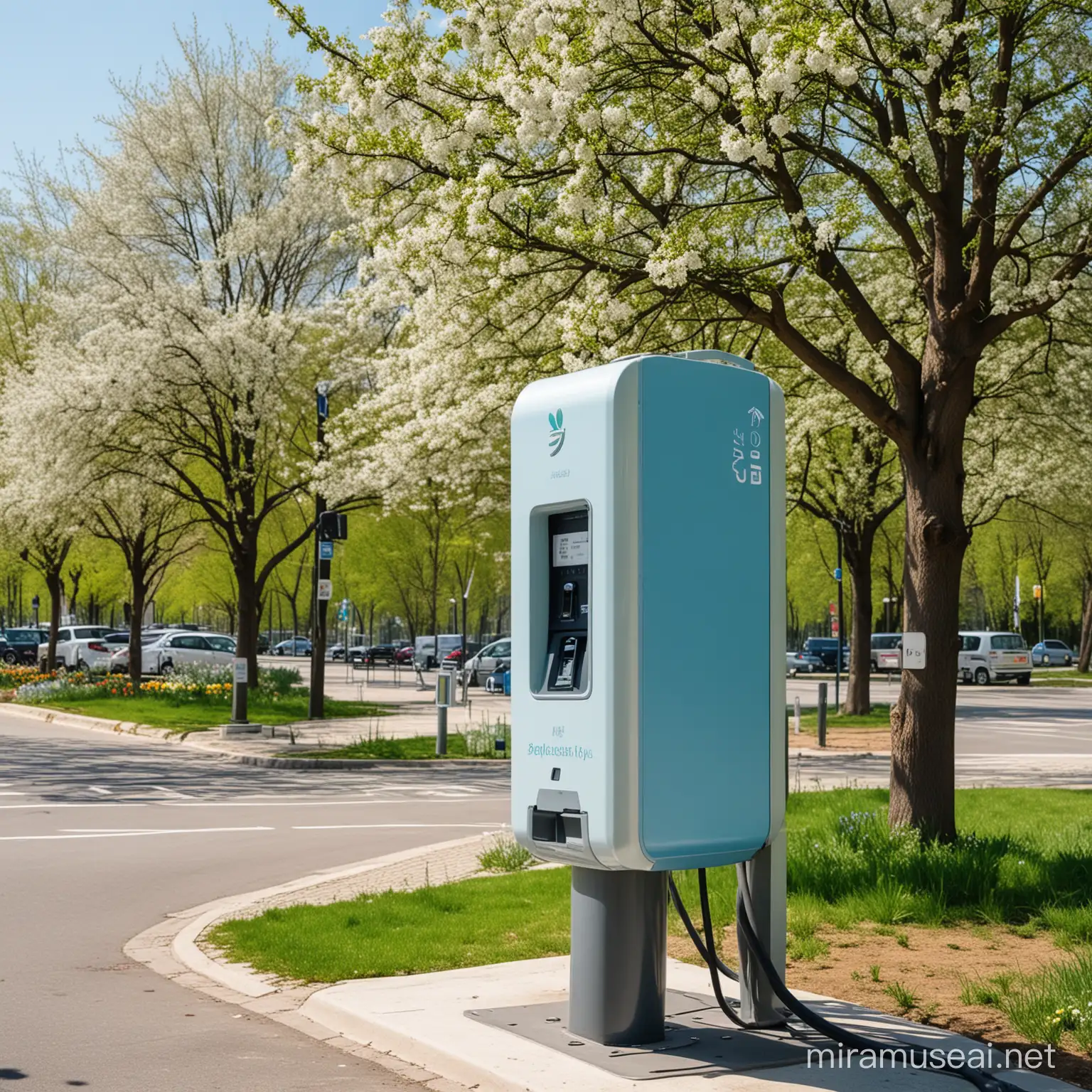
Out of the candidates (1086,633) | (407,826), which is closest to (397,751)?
(407,826)

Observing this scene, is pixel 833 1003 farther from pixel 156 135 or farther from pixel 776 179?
pixel 156 135

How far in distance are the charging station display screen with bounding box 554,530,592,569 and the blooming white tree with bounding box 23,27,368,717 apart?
20.7m

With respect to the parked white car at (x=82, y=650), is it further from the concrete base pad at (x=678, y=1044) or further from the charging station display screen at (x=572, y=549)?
the charging station display screen at (x=572, y=549)

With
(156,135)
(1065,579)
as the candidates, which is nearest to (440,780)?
(156,135)

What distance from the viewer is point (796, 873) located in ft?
30.4

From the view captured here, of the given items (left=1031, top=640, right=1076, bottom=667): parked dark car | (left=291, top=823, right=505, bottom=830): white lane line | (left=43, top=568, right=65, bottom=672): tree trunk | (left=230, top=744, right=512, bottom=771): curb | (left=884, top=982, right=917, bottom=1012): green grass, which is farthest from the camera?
(left=1031, top=640, right=1076, bottom=667): parked dark car

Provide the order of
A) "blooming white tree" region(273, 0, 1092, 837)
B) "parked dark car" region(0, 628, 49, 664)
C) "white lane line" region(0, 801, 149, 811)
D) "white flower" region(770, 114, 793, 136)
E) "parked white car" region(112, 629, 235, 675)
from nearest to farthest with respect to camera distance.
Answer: "white flower" region(770, 114, 793, 136)
"blooming white tree" region(273, 0, 1092, 837)
"white lane line" region(0, 801, 149, 811)
"parked white car" region(112, 629, 235, 675)
"parked dark car" region(0, 628, 49, 664)

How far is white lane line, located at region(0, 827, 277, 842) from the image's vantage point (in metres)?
13.0

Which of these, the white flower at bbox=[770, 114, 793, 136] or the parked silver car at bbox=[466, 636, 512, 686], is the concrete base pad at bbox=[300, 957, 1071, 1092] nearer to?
the white flower at bbox=[770, 114, 793, 136]

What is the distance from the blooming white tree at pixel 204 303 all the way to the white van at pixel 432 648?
99.0ft

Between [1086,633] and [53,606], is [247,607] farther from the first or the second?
[1086,633]

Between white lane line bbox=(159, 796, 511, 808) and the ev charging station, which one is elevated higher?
the ev charging station

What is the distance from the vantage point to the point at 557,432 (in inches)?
242

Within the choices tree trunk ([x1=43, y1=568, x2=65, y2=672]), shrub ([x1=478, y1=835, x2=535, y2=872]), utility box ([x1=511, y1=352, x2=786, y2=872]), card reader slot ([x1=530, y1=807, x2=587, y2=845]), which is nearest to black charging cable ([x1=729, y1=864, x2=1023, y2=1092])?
utility box ([x1=511, y1=352, x2=786, y2=872])
